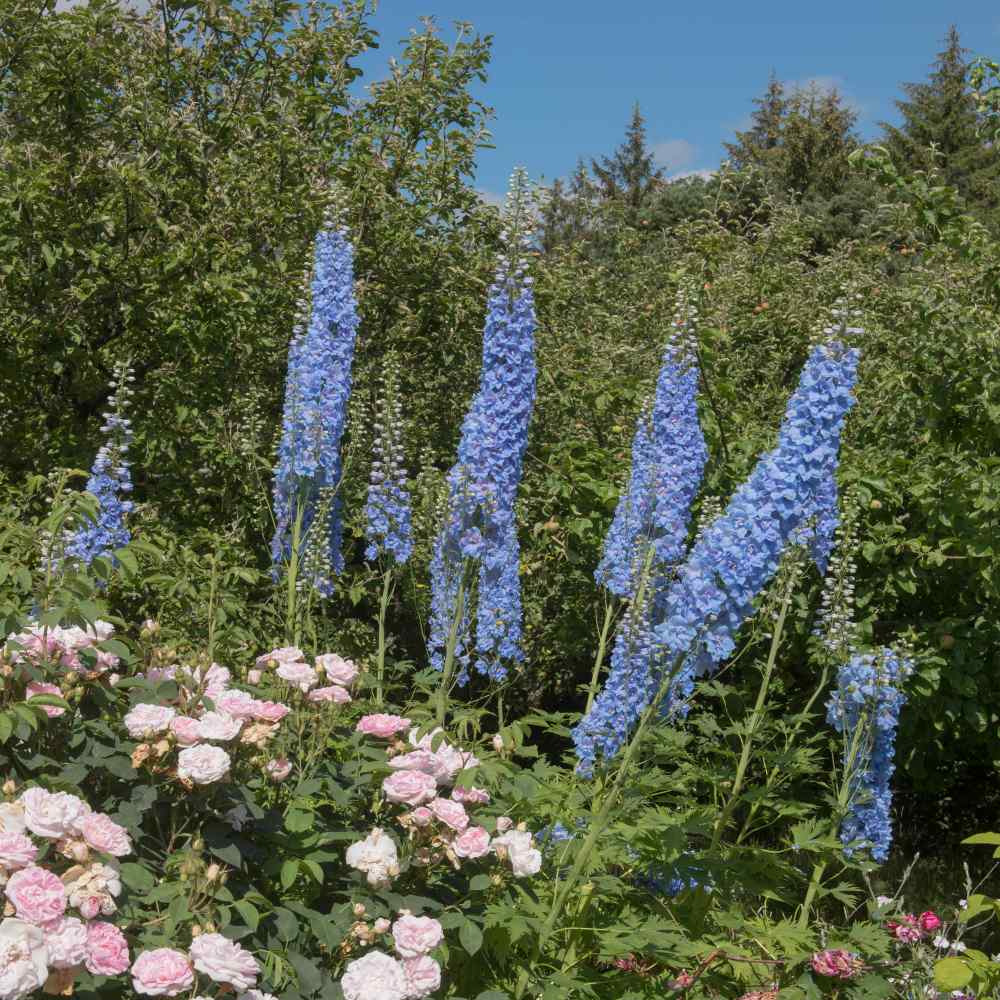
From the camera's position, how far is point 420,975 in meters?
2.15

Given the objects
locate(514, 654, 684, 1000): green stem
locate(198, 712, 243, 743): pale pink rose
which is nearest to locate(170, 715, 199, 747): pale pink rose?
locate(198, 712, 243, 743): pale pink rose

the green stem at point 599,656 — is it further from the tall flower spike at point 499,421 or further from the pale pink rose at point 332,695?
the pale pink rose at point 332,695

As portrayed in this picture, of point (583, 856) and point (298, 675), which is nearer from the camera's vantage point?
point (298, 675)

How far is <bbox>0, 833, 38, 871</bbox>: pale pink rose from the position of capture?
191cm

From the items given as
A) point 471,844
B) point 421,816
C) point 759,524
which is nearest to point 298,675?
point 421,816

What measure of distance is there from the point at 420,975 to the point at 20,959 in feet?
2.54

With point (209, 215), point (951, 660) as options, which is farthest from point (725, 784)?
point (209, 215)

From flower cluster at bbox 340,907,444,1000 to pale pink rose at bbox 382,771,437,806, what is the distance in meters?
0.25

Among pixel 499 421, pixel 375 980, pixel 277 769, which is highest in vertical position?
pixel 499 421

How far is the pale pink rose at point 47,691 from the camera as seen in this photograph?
2266 mm

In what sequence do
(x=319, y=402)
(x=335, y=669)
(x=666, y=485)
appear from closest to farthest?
(x=335, y=669), (x=666, y=485), (x=319, y=402)

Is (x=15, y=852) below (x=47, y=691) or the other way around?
below

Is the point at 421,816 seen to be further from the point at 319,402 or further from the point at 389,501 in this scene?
the point at 319,402

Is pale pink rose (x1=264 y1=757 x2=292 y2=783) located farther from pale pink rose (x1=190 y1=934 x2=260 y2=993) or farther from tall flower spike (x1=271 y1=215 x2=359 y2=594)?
tall flower spike (x1=271 y1=215 x2=359 y2=594)
